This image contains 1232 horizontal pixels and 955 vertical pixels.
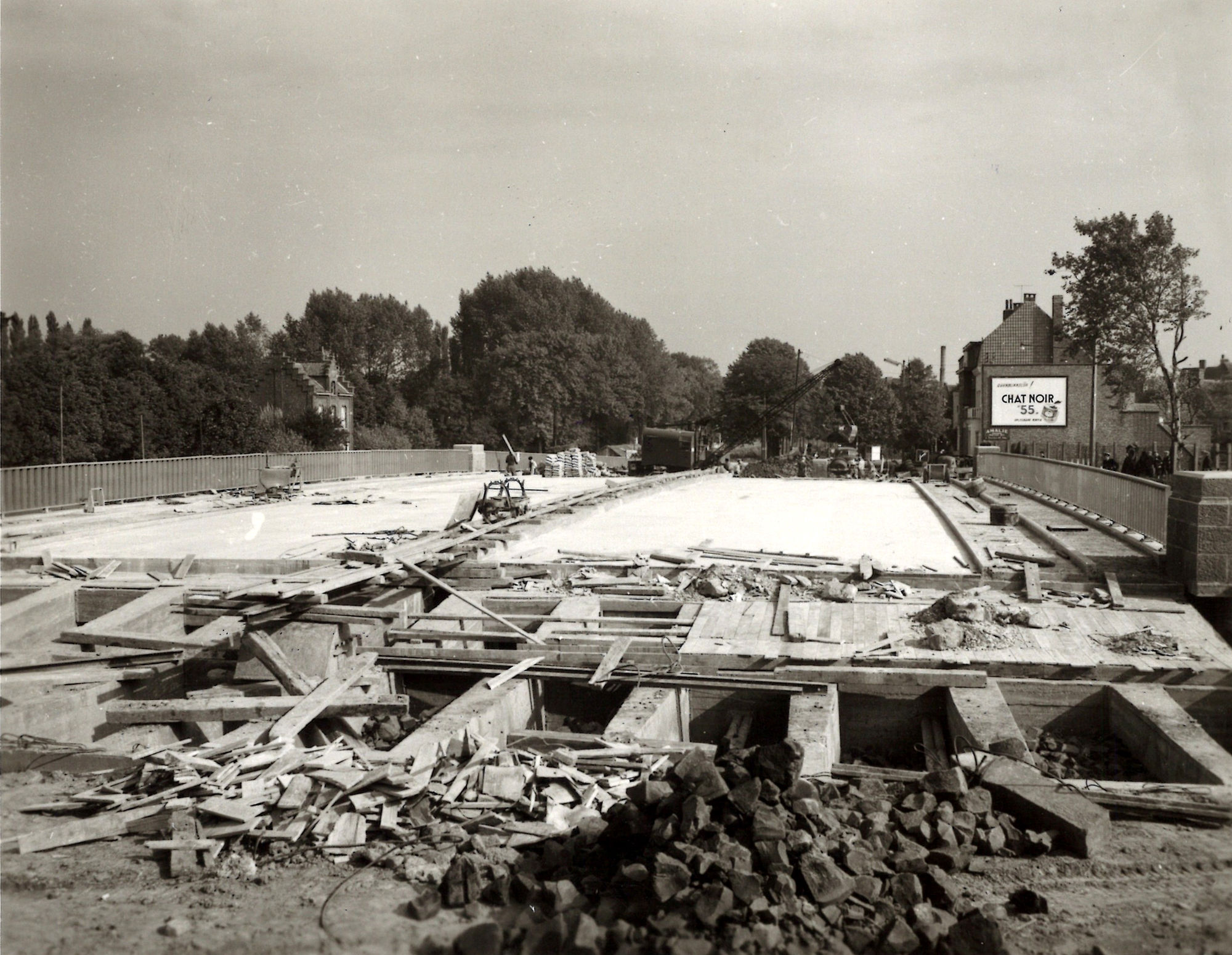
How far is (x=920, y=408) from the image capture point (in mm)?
89250

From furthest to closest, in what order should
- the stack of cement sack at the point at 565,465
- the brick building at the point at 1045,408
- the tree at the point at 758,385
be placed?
the tree at the point at 758,385
the brick building at the point at 1045,408
the stack of cement sack at the point at 565,465

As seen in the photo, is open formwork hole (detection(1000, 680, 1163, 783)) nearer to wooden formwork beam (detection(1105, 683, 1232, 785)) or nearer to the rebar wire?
wooden formwork beam (detection(1105, 683, 1232, 785))

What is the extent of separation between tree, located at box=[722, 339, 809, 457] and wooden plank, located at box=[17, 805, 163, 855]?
78.8 m

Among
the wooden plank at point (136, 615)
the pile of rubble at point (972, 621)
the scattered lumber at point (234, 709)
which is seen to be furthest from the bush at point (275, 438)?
the pile of rubble at point (972, 621)

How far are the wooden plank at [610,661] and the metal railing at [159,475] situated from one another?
1448 cm

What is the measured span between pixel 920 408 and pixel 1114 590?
266ft

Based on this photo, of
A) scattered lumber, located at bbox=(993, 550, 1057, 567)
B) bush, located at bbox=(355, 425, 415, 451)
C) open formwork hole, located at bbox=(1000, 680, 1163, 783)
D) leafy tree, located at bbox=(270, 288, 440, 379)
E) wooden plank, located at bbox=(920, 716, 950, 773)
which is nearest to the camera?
wooden plank, located at bbox=(920, 716, 950, 773)

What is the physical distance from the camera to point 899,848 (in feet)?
18.2

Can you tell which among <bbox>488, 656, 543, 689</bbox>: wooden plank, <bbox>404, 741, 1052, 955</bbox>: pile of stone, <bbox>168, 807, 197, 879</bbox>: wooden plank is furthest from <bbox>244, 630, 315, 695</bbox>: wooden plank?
<bbox>404, 741, 1052, 955</bbox>: pile of stone

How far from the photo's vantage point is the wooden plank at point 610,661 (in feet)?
29.9

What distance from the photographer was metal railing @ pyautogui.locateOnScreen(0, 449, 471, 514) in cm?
2114

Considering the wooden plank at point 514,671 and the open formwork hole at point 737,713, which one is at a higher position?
the wooden plank at point 514,671

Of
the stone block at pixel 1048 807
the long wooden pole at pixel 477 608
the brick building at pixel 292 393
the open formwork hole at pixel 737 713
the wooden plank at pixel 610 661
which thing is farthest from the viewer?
the brick building at pixel 292 393

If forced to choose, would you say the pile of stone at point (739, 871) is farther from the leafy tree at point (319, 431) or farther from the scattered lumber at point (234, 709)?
the leafy tree at point (319, 431)
